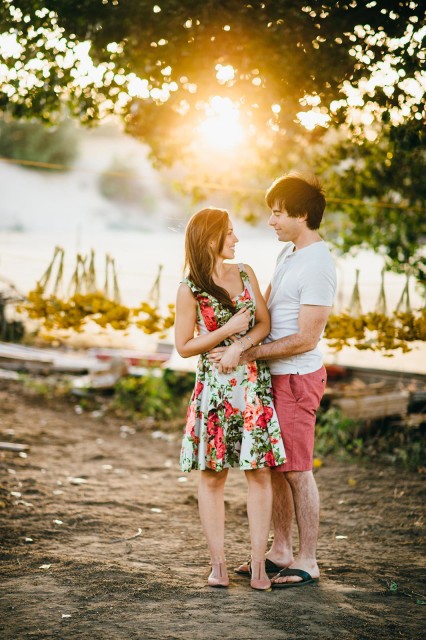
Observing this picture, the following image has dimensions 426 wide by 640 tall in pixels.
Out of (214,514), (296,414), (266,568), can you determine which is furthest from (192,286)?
(266,568)

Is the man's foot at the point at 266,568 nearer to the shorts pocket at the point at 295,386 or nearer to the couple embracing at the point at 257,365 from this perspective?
the couple embracing at the point at 257,365

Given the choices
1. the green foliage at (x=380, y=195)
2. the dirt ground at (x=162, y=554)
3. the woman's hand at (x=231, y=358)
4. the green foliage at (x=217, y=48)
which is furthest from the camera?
the green foliage at (x=380, y=195)

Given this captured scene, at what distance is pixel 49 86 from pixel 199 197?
315cm

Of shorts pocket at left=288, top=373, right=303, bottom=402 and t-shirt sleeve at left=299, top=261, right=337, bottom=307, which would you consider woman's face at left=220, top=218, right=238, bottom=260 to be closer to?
t-shirt sleeve at left=299, top=261, right=337, bottom=307

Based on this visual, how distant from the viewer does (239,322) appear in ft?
11.5

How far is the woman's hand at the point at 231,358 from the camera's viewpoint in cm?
344

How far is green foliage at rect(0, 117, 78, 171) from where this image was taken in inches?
915

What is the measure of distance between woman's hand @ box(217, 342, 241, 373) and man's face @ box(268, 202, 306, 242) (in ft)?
1.85

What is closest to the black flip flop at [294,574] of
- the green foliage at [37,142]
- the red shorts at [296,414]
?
the red shorts at [296,414]

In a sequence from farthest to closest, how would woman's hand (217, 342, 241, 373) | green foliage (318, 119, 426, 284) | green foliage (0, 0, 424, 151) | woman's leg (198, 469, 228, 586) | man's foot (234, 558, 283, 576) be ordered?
green foliage (318, 119, 426, 284), green foliage (0, 0, 424, 151), man's foot (234, 558, 283, 576), woman's leg (198, 469, 228, 586), woman's hand (217, 342, 241, 373)

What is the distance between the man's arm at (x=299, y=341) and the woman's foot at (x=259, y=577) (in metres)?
0.90

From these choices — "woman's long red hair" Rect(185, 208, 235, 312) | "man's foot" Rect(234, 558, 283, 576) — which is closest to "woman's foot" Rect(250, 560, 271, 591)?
"man's foot" Rect(234, 558, 283, 576)

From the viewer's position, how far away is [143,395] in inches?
340

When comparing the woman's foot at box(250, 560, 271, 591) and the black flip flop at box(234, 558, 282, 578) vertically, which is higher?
the woman's foot at box(250, 560, 271, 591)
